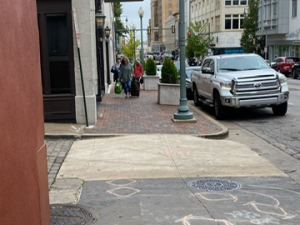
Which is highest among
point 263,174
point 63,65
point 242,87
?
point 63,65

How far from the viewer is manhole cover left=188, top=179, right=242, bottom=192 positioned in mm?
5953

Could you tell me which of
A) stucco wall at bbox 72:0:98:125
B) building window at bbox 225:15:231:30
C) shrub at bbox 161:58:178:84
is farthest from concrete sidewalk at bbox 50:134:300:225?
building window at bbox 225:15:231:30

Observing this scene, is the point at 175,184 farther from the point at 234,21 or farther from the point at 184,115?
the point at 234,21

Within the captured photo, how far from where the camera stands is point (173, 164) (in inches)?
291

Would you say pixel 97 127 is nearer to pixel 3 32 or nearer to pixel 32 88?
pixel 32 88

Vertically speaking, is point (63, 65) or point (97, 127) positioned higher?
point (63, 65)

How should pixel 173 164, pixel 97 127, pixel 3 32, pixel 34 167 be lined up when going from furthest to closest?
pixel 97 127, pixel 173 164, pixel 34 167, pixel 3 32

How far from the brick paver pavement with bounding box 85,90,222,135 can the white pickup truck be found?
88 centimetres

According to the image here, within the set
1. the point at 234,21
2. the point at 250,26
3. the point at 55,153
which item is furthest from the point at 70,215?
the point at 234,21

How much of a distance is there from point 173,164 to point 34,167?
4.00 m

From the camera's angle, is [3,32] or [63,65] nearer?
[3,32]

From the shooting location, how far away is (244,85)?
12.4 metres

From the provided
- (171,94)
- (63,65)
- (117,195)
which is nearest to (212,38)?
(171,94)

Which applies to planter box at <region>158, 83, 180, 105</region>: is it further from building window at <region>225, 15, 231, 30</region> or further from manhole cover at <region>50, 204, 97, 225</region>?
building window at <region>225, 15, 231, 30</region>
